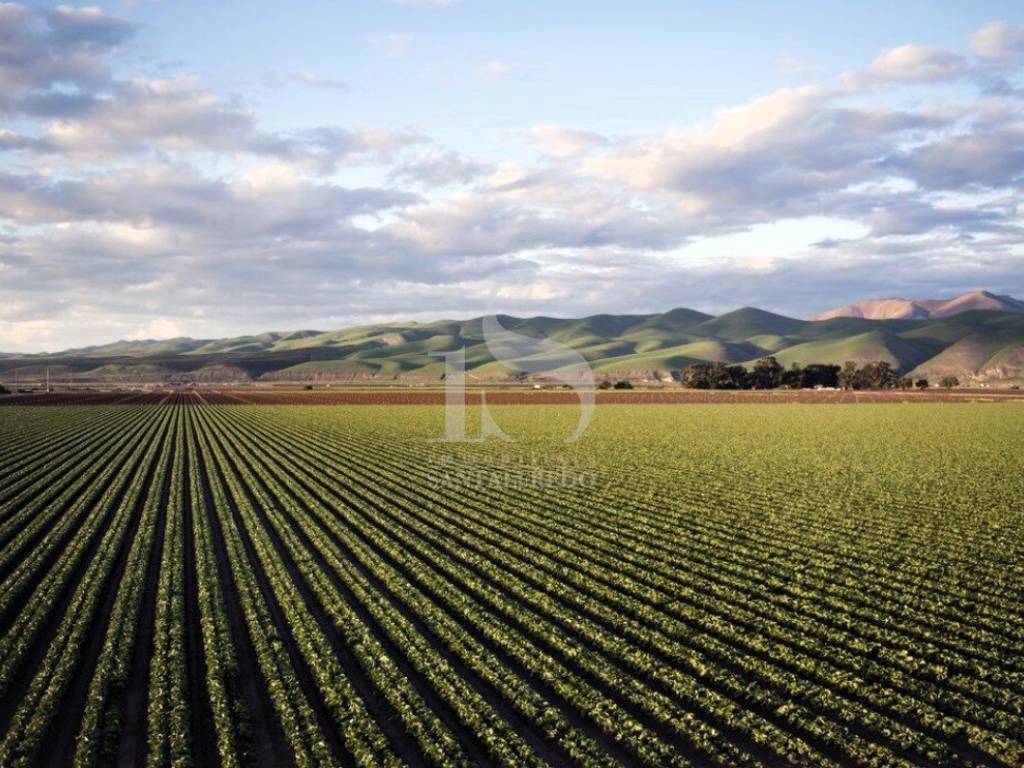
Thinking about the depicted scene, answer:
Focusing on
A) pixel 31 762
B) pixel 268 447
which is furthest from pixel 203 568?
pixel 268 447

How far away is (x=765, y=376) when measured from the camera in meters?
161

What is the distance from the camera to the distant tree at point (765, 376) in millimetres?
160125

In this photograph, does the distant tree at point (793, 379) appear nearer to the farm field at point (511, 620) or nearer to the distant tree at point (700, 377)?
the distant tree at point (700, 377)

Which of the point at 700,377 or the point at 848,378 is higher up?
the point at 700,377

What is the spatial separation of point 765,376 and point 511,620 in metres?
155

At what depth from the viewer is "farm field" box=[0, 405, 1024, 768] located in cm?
1192

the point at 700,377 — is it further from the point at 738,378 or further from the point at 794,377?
the point at 794,377

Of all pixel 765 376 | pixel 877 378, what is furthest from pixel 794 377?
pixel 877 378

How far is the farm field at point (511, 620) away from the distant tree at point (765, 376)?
126 m

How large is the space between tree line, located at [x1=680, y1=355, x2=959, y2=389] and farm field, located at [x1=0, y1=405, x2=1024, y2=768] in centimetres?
12224

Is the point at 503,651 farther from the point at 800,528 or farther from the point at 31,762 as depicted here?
the point at 800,528

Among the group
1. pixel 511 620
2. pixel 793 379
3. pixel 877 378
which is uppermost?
pixel 793 379

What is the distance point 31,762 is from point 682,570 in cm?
1584

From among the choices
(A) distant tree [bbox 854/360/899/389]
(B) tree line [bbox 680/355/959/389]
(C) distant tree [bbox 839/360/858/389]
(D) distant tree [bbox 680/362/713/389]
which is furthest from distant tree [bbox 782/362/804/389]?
(D) distant tree [bbox 680/362/713/389]
